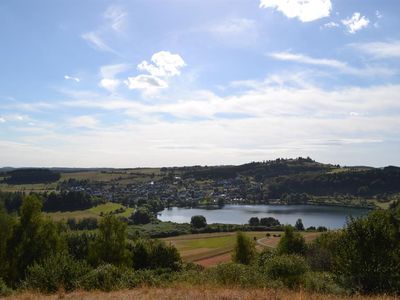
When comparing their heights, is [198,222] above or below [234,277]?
below

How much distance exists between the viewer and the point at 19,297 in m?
13.7

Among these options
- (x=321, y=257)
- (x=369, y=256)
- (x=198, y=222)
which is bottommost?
(x=198, y=222)

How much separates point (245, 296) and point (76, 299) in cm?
510

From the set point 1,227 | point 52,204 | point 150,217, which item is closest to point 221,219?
point 150,217

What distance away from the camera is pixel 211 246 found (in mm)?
82375

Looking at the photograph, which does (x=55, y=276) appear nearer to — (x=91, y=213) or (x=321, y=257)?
(x=321, y=257)

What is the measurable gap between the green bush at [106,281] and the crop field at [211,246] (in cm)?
4212

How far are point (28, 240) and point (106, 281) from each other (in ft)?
48.5

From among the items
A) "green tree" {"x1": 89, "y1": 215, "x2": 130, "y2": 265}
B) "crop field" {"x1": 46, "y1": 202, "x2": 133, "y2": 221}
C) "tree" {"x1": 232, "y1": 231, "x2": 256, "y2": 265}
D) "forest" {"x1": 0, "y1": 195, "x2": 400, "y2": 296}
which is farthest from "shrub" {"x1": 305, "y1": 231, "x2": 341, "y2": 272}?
"crop field" {"x1": 46, "y1": 202, "x2": 133, "y2": 221}

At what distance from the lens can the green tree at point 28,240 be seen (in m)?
29.4

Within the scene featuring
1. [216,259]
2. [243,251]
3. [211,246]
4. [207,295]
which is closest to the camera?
[207,295]

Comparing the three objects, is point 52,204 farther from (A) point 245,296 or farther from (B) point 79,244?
(A) point 245,296

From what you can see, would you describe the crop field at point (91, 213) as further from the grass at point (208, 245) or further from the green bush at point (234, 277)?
the green bush at point (234, 277)

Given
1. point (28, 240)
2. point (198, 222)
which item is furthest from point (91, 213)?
point (28, 240)
